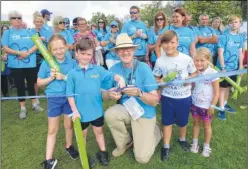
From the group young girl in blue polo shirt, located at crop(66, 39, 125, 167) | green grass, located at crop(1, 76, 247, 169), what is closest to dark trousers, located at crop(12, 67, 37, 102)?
green grass, located at crop(1, 76, 247, 169)

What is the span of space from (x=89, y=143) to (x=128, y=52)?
5.38ft

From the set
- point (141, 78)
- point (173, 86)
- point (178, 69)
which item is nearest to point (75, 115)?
point (141, 78)

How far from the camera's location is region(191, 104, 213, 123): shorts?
3.49 metres

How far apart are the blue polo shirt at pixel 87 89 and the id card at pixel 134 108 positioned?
0.43 metres

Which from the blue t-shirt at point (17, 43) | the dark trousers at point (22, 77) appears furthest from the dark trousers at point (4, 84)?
the blue t-shirt at point (17, 43)

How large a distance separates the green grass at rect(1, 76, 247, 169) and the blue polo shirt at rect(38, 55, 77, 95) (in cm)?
103

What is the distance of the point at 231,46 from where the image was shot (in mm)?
4949

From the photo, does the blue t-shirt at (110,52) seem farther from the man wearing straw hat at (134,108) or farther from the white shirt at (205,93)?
the white shirt at (205,93)

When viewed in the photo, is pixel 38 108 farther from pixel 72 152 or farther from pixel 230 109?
pixel 230 109

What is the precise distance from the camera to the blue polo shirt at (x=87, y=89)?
3125mm

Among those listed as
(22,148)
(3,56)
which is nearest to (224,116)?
(22,148)

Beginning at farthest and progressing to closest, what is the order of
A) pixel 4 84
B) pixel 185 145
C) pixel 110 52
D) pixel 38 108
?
pixel 4 84, pixel 110 52, pixel 38 108, pixel 185 145

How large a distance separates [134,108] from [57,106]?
0.98 m

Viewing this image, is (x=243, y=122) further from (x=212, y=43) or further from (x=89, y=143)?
(x=89, y=143)
